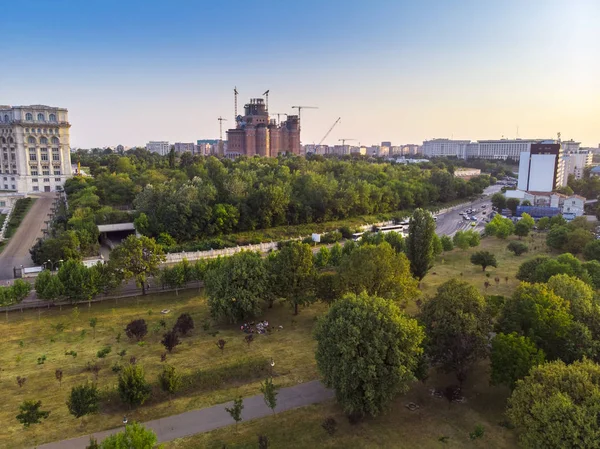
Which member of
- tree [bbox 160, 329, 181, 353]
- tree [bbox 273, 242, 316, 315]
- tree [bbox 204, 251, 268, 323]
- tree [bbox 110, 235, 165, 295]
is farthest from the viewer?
tree [bbox 110, 235, 165, 295]

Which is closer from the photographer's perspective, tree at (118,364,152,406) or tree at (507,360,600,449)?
tree at (507,360,600,449)

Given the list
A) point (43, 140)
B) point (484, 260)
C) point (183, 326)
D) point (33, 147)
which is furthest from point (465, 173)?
point (183, 326)

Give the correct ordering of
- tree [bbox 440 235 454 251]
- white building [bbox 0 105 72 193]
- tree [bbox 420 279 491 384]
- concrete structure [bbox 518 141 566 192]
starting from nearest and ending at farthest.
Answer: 1. tree [bbox 420 279 491 384]
2. tree [bbox 440 235 454 251]
3. white building [bbox 0 105 72 193]
4. concrete structure [bbox 518 141 566 192]

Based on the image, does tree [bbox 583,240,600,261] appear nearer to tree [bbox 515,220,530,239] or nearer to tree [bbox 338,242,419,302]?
tree [bbox 515,220,530,239]

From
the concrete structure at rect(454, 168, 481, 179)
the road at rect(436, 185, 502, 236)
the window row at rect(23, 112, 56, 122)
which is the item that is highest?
the window row at rect(23, 112, 56, 122)

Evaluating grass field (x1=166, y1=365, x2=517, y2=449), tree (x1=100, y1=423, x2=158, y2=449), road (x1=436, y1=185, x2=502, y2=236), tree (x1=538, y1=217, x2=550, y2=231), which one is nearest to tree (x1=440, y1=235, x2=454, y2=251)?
road (x1=436, y1=185, x2=502, y2=236)

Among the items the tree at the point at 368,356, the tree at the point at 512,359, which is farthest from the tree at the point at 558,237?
the tree at the point at 368,356

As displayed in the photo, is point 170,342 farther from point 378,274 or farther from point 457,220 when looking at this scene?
point 457,220
